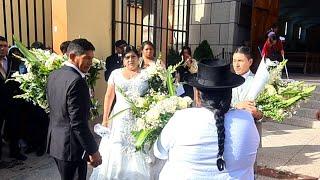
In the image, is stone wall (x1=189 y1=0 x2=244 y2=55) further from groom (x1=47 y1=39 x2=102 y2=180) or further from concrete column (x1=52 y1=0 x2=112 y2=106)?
groom (x1=47 y1=39 x2=102 y2=180)

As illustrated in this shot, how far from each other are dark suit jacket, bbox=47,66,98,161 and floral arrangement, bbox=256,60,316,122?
5.06 feet

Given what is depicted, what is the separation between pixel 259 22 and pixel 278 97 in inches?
303

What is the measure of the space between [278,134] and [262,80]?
407 centimetres

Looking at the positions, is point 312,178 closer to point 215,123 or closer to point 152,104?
point 152,104

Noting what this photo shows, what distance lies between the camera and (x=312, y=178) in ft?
14.7

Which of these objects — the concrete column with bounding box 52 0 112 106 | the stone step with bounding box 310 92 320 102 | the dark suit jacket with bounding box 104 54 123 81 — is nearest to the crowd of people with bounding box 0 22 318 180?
the concrete column with bounding box 52 0 112 106

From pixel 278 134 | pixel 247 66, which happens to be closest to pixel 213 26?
pixel 278 134

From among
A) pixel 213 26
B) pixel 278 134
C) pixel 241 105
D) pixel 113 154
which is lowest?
pixel 278 134

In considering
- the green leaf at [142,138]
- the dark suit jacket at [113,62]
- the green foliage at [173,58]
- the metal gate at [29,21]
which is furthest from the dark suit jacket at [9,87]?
the green foliage at [173,58]

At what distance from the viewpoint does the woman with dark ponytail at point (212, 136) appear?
180 centimetres

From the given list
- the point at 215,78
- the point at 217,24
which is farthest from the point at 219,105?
the point at 217,24

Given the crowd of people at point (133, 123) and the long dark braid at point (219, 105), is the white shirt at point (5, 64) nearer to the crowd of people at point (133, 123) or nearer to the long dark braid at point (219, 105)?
the crowd of people at point (133, 123)

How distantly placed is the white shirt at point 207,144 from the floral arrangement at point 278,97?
1.19m

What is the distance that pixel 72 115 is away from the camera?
2611mm
